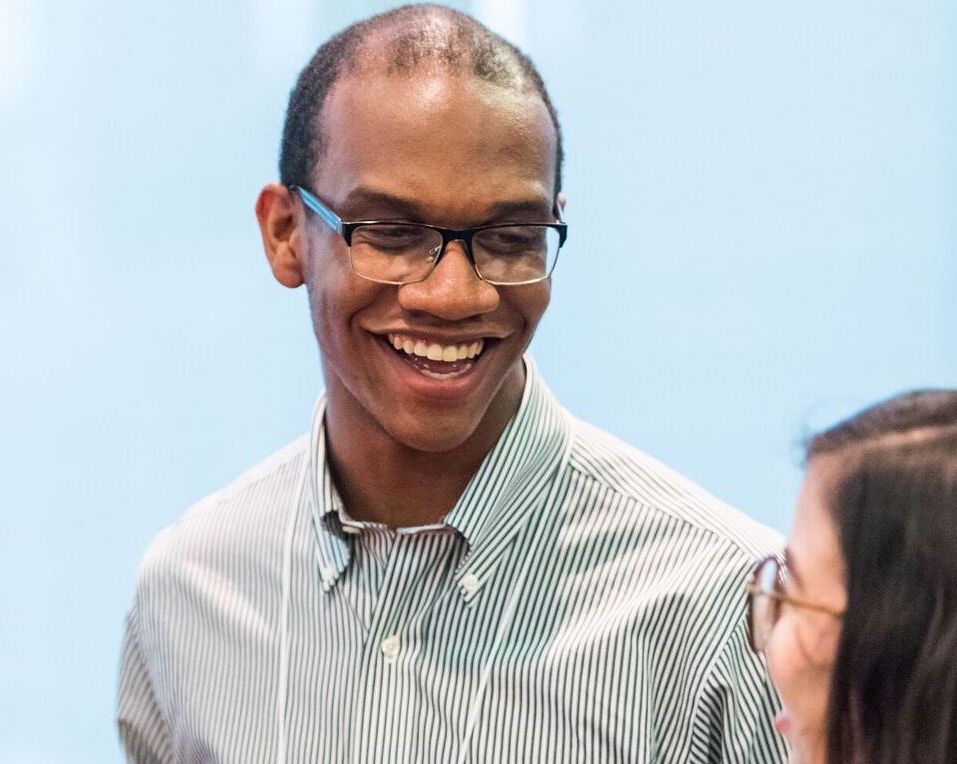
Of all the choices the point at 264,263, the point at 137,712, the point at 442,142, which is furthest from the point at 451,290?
the point at 264,263

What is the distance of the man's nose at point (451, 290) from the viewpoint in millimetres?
1646

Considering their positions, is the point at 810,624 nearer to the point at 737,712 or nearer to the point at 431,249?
the point at 737,712

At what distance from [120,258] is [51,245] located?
5.1 inches

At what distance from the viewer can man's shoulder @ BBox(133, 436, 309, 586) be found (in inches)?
76.7

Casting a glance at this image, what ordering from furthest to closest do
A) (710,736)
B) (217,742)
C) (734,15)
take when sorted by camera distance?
(734,15) → (217,742) → (710,736)

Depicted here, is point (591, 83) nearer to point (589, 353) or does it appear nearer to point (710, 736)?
point (589, 353)

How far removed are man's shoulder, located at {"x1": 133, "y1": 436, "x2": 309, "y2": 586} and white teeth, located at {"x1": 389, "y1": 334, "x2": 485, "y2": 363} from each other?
0.34m

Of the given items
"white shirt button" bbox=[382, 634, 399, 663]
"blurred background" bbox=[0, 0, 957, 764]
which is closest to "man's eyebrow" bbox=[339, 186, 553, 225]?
"white shirt button" bbox=[382, 634, 399, 663]

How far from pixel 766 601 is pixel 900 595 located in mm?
194

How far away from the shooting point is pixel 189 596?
1962 millimetres

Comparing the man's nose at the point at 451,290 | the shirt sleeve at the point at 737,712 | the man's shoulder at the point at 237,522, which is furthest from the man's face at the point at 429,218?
the shirt sleeve at the point at 737,712

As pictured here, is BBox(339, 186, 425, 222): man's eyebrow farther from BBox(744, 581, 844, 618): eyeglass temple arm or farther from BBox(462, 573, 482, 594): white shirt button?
BBox(744, 581, 844, 618): eyeglass temple arm

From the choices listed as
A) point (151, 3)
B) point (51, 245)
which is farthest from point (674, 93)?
point (51, 245)

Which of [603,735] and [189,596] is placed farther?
[189,596]
